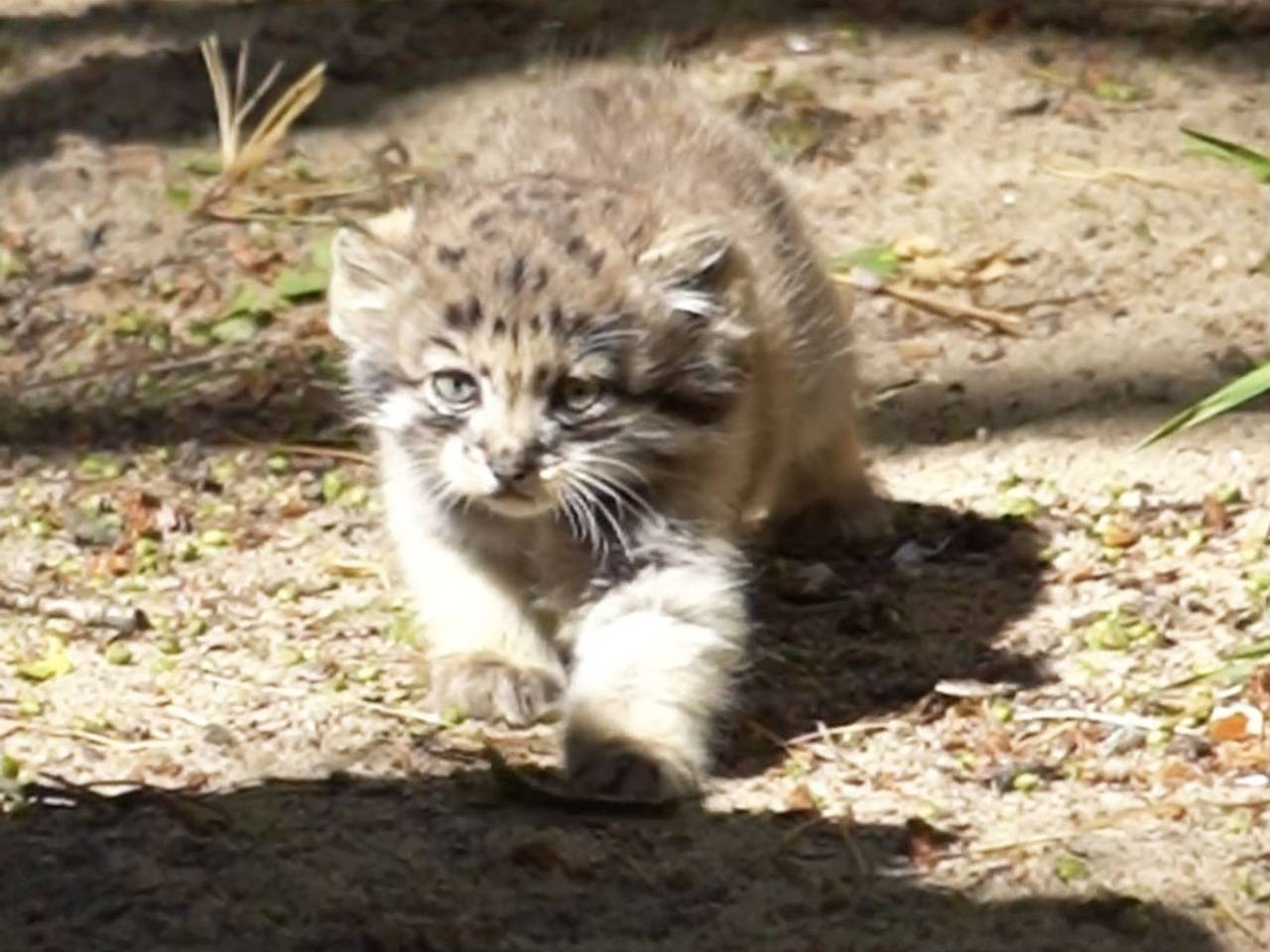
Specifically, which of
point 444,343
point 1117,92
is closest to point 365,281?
point 444,343

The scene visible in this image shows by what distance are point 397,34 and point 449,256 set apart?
2.86 m

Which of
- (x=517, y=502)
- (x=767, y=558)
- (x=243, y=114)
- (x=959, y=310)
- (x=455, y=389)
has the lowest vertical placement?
(x=767, y=558)

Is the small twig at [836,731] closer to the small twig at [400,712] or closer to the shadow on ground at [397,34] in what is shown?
the small twig at [400,712]

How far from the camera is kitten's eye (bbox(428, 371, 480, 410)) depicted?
17.2 ft

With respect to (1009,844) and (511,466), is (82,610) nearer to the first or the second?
(511,466)

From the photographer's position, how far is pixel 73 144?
763 centimetres

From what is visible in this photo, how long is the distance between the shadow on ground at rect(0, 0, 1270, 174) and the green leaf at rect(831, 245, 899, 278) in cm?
94

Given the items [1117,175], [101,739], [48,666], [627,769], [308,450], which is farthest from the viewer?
[1117,175]

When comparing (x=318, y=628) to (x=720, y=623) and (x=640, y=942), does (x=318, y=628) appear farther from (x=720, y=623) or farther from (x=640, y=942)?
(x=640, y=942)

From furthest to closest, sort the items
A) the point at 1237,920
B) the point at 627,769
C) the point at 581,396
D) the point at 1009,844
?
the point at 581,396 < the point at 627,769 < the point at 1009,844 < the point at 1237,920

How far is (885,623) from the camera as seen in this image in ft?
19.0

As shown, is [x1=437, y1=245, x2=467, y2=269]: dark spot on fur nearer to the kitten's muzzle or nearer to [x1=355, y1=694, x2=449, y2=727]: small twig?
the kitten's muzzle

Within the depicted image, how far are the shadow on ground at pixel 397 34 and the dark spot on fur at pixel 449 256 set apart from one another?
248cm

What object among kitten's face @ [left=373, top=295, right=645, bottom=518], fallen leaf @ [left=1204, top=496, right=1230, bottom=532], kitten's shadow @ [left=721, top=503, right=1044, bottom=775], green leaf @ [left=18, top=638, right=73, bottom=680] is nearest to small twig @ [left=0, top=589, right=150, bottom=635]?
green leaf @ [left=18, top=638, right=73, bottom=680]
